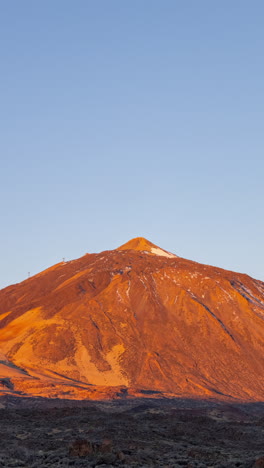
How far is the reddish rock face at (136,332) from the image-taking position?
78938 mm

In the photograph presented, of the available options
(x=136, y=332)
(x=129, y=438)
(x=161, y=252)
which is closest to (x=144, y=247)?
(x=161, y=252)

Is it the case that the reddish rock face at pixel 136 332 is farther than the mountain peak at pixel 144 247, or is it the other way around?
the mountain peak at pixel 144 247

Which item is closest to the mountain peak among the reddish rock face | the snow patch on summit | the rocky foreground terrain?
the snow patch on summit

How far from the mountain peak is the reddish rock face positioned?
49.5ft

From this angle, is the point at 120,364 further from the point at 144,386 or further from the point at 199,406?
the point at 199,406

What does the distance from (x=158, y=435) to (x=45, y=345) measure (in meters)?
50.0

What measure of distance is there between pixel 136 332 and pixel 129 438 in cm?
5658

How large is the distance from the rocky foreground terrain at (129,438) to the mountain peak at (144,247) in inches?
2979

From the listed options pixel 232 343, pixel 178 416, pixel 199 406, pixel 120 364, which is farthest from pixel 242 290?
pixel 178 416

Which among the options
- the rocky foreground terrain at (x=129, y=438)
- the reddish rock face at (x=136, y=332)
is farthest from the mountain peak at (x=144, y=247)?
the rocky foreground terrain at (x=129, y=438)

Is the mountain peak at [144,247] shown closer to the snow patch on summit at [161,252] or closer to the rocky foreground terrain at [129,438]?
the snow patch on summit at [161,252]

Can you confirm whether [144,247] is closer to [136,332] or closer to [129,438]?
[136,332]

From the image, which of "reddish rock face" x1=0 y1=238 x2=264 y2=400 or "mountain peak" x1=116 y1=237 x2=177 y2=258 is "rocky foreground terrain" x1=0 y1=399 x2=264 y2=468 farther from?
"mountain peak" x1=116 y1=237 x2=177 y2=258

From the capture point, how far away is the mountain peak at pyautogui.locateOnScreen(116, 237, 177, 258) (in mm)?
131050
